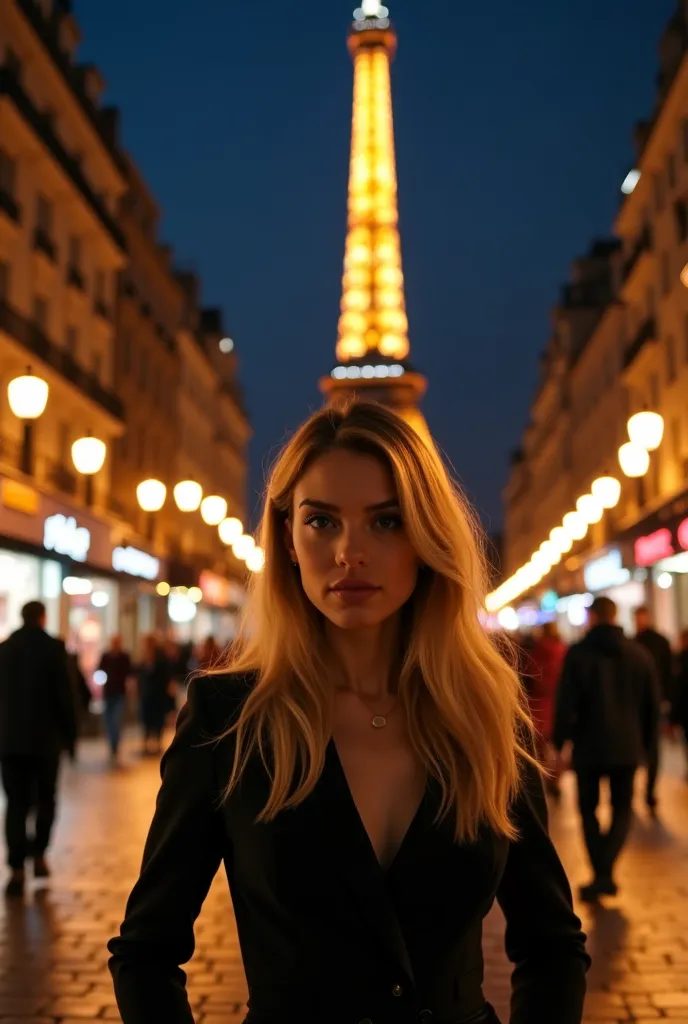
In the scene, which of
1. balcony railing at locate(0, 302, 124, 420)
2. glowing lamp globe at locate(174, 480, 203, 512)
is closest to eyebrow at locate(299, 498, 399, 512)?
glowing lamp globe at locate(174, 480, 203, 512)

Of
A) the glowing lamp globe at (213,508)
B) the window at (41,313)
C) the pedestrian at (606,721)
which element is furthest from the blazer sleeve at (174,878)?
the window at (41,313)

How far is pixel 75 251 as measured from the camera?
3391cm

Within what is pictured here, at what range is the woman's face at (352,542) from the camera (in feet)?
7.41

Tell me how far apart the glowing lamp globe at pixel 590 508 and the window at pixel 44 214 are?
14090 mm

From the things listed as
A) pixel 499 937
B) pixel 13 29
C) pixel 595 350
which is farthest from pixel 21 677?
pixel 595 350

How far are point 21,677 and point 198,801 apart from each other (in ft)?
26.1

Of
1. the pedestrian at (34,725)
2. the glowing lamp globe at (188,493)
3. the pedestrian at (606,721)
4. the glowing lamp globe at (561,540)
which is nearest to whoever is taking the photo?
the pedestrian at (606,721)

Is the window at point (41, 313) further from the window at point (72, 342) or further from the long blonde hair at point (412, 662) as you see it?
the long blonde hair at point (412, 662)

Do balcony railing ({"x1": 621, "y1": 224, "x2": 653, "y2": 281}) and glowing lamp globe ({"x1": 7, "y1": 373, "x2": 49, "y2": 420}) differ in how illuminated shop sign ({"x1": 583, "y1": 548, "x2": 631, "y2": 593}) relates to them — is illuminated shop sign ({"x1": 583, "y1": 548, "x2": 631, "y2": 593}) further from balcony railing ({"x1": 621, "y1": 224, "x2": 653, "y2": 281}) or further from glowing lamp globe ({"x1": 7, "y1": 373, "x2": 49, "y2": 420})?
glowing lamp globe ({"x1": 7, "y1": 373, "x2": 49, "y2": 420})

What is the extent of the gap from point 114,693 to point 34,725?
1112cm

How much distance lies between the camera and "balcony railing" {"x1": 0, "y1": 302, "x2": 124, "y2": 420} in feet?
87.6

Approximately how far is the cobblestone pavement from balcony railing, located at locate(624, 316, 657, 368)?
26.1 metres

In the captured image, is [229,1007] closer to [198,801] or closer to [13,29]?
[198,801]

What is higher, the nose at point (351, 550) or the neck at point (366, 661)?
the nose at point (351, 550)
